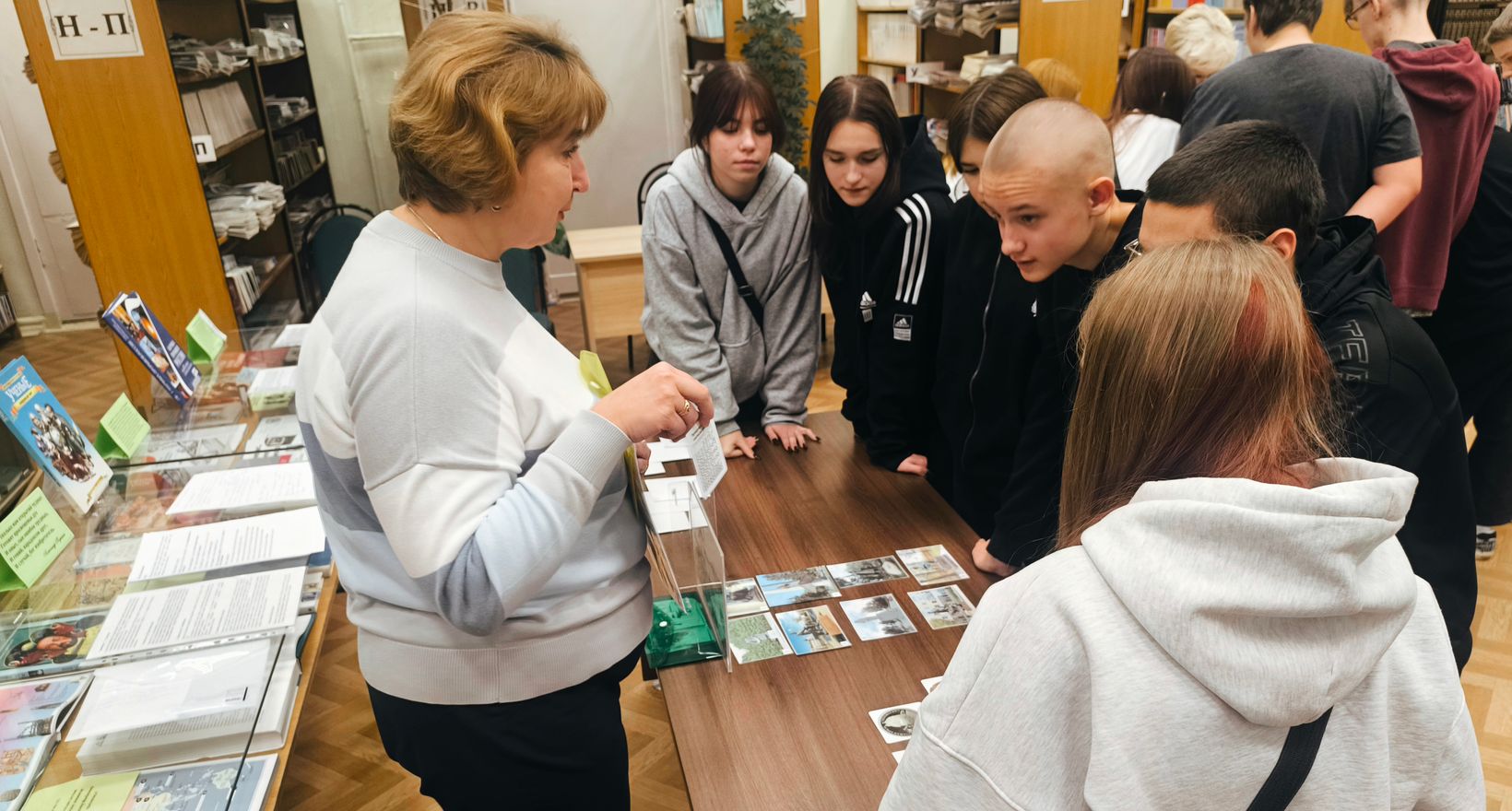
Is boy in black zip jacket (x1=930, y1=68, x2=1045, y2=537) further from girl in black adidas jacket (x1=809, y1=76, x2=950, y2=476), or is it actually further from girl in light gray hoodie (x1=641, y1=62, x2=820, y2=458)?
girl in light gray hoodie (x1=641, y1=62, x2=820, y2=458)

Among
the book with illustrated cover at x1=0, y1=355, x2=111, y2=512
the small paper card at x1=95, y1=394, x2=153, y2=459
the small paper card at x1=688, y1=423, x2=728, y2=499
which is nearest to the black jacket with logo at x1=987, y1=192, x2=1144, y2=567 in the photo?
the small paper card at x1=688, y1=423, x2=728, y2=499

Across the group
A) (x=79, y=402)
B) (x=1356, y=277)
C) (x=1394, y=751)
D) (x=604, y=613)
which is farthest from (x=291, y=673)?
(x=79, y=402)

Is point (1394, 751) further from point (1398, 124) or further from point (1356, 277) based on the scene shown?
point (1398, 124)

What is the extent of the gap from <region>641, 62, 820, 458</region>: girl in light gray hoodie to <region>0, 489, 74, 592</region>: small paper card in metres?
1.37

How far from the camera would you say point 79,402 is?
5.07 metres

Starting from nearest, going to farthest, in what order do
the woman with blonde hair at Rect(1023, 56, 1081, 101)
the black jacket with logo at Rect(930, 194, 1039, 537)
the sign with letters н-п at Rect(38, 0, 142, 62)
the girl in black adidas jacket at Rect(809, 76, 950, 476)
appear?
1. the black jacket with logo at Rect(930, 194, 1039, 537)
2. the girl in black adidas jacket at Rect(809, 76, 950, 476)
3. the sign with letters н-п at Rect(38, 0, 142, 62)
4. the woman with blonde hair at Rect(1023, 56, 1081, 101)

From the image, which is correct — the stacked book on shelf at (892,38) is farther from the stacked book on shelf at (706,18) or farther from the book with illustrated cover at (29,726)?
the book with illustrated cover at (29,726)

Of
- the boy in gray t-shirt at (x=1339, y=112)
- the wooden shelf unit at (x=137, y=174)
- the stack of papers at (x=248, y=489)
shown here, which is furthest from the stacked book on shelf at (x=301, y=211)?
the boy in gray t-shirt at (x=1339, y=112)

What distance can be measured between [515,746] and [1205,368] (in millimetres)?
960

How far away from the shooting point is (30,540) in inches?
64.3

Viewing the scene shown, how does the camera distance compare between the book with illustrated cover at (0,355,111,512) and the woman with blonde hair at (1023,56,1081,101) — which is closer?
the book with illustrated cover at (0,355,111,512)

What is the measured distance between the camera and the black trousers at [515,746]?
120 centimetres

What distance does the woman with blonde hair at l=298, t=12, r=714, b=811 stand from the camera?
3.29ft

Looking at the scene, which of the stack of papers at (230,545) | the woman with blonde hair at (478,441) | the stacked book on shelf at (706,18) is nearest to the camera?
the woman with blonde hair at (478,441)
